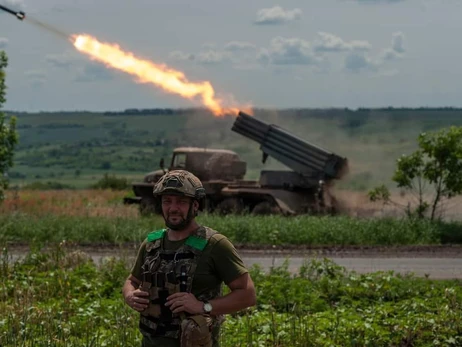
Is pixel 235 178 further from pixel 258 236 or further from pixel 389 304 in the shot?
pixel 389 304

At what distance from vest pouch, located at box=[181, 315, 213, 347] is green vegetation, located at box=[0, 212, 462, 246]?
16688 millimetres

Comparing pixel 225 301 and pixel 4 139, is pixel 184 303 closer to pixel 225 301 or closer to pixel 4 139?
pixel 225 301

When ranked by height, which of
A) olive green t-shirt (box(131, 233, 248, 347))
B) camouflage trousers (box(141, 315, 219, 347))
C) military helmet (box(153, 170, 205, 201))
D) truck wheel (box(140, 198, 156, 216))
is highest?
military helmet (box(153, 170, 205, 201))

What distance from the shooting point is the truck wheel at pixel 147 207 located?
99.9 ft

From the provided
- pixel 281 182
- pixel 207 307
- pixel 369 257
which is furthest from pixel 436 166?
pixel 207 307

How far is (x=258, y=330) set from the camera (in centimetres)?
1112

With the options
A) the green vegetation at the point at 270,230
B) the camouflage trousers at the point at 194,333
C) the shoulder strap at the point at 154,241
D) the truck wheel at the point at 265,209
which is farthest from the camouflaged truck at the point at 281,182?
the camouflage trousers at the point at 194,333

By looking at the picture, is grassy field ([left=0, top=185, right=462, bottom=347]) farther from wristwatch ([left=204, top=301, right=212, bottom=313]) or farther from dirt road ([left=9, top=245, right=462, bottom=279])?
wristwatch ([left=204, top=301, right=212, bottom=313])

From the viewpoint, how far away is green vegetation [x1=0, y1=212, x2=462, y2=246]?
2422 centimetres

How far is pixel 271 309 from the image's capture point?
1091 centimetres

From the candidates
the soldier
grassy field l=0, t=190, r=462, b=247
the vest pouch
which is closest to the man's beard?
the soldier

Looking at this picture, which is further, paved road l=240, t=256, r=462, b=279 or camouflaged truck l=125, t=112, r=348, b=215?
camouflaged truck l=125, t=112, r=348, b=215

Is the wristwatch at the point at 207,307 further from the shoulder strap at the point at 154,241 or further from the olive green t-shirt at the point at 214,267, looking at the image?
→ the shoulder strap at the point at 154,241

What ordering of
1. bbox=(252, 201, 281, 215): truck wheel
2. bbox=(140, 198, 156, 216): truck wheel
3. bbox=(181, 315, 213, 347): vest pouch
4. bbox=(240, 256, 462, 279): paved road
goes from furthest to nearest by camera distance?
bbox=(140, 198, 156, 216): truck wheel < bbox=(252, 201, 281, 215): truck wheel < bbox=(240, 256, 462, 279): paved road < bbox=(181, 315, 213, 347): vest pouch
